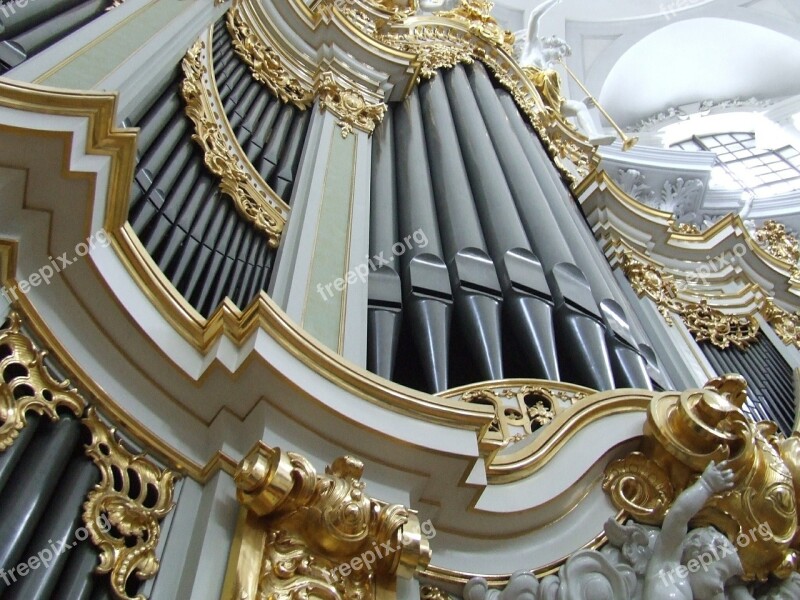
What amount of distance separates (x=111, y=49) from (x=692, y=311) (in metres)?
3.10

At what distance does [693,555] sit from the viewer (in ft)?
5.79

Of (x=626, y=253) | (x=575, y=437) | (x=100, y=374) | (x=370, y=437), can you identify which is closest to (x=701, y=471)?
(x=575, y=437)

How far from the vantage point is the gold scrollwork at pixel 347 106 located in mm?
3590

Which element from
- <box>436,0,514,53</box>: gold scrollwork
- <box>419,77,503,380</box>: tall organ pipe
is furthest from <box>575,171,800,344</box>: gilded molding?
<box>436,0,514,53</box>: gold scrollwork

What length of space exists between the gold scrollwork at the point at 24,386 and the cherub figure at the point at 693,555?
1.16 metres

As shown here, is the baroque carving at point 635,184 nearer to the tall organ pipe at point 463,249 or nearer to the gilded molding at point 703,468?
the tall organ pipe at point 463,249

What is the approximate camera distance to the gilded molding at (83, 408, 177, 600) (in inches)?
57.1

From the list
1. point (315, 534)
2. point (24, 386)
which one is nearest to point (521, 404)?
point (315, 534)

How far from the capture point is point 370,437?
5.53ft

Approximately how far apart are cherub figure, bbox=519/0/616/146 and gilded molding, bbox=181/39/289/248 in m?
3.09

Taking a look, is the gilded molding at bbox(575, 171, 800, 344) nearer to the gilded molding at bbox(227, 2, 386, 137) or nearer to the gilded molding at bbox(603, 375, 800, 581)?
the gilded molding at bbox(227, 2, 386, 137)

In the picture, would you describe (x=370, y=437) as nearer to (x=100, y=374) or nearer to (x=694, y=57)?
(x=100, y=374)

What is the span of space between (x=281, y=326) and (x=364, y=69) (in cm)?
264

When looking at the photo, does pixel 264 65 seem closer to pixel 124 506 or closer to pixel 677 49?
pixel 124 506
